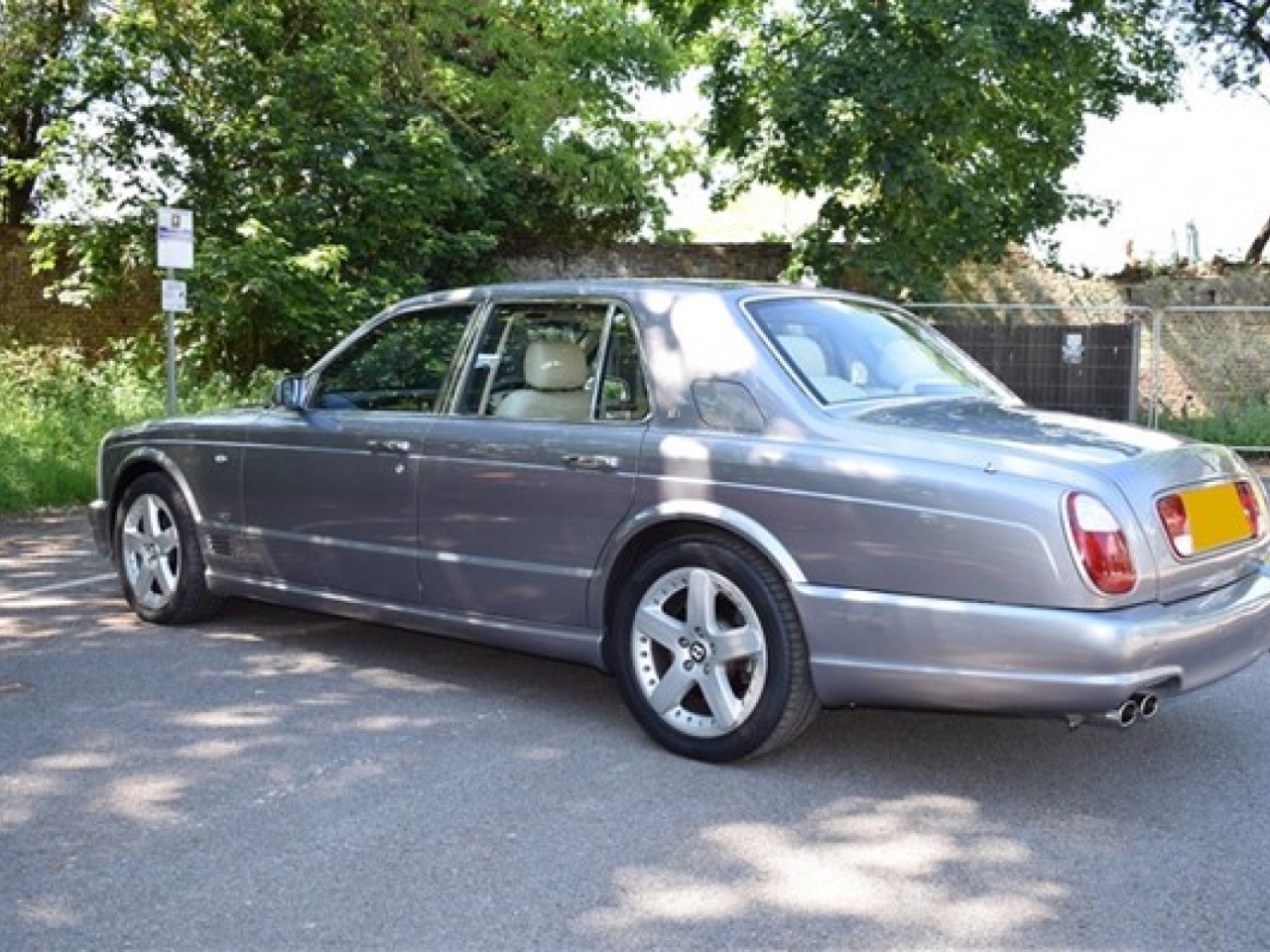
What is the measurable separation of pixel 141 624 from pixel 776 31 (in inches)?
575

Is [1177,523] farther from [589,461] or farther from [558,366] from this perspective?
[558,366]

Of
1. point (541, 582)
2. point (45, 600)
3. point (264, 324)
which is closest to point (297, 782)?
point (541, 582)

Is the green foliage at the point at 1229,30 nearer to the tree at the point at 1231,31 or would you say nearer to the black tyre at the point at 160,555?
the tree at the point at 1231,31

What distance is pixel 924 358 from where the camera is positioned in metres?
5.45

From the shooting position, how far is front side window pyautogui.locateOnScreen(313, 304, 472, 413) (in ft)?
19.0

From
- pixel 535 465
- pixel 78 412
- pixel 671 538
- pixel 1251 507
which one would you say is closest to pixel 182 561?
pixel 535 465

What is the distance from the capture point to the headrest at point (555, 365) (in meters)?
5.32

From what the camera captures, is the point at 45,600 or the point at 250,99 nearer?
the point at 45,600

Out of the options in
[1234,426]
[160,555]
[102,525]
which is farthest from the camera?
[1234,426]

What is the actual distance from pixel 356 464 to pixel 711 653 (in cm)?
194

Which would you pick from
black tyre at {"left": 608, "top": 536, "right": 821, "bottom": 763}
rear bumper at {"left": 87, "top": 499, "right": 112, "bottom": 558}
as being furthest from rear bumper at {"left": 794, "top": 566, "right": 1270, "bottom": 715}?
rear bumper at {"left": 87, "top": 499, "right": 112, "bottom": 558}

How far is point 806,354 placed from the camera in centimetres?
494

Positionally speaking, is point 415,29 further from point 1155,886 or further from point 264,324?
point 1155,886

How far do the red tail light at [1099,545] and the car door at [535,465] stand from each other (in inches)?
61.0
